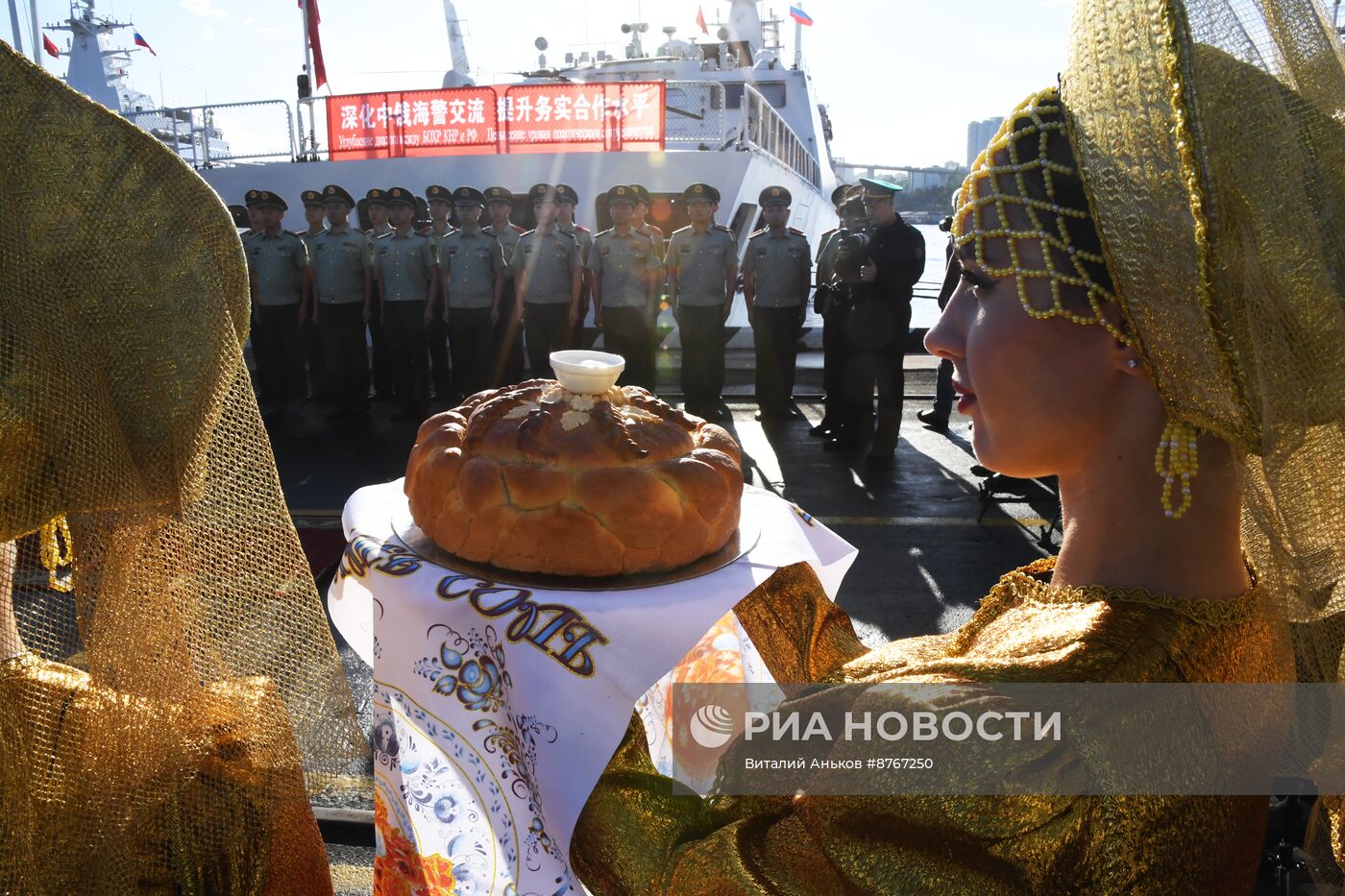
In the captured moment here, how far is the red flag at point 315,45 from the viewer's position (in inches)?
547

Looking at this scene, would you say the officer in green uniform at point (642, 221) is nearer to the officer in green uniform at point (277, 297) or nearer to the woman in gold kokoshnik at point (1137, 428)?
the officer in green uniform at point (277, 297)

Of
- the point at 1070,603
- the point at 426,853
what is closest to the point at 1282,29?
the point at 1070,603

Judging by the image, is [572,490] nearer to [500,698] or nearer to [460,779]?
[500,698]

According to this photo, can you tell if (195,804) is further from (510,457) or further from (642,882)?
(510,457)

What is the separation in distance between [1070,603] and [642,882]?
1.96ft

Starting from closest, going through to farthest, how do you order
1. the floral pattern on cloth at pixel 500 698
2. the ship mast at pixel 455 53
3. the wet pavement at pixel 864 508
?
the floral pattern on cloth at pixel 500 698 < the wet pavement at pixel 864 508 < the ship mast at pixel 455 53

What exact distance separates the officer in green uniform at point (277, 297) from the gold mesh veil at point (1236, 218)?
894 cm

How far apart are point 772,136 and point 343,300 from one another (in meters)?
9.72

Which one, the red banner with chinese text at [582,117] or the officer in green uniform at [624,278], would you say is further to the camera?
the red banner with chinese text at [582,117]

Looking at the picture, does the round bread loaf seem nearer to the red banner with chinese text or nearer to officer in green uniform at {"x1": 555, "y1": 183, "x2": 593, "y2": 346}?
officer in green uniform at {"x1": 555, "y1": 183, "x2": 593, "y2": 346}

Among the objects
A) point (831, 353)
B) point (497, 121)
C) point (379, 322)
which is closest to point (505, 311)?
point (379, 322)

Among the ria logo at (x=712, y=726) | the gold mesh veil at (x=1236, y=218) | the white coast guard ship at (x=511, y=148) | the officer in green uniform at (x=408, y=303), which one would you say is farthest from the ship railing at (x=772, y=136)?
the gold mesh veil at (x=1236, y=218)

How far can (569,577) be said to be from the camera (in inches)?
63.4

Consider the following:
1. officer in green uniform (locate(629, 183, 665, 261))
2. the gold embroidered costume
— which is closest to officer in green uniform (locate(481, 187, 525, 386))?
officer in green uniform (locate(629, 183, 665, 261))
